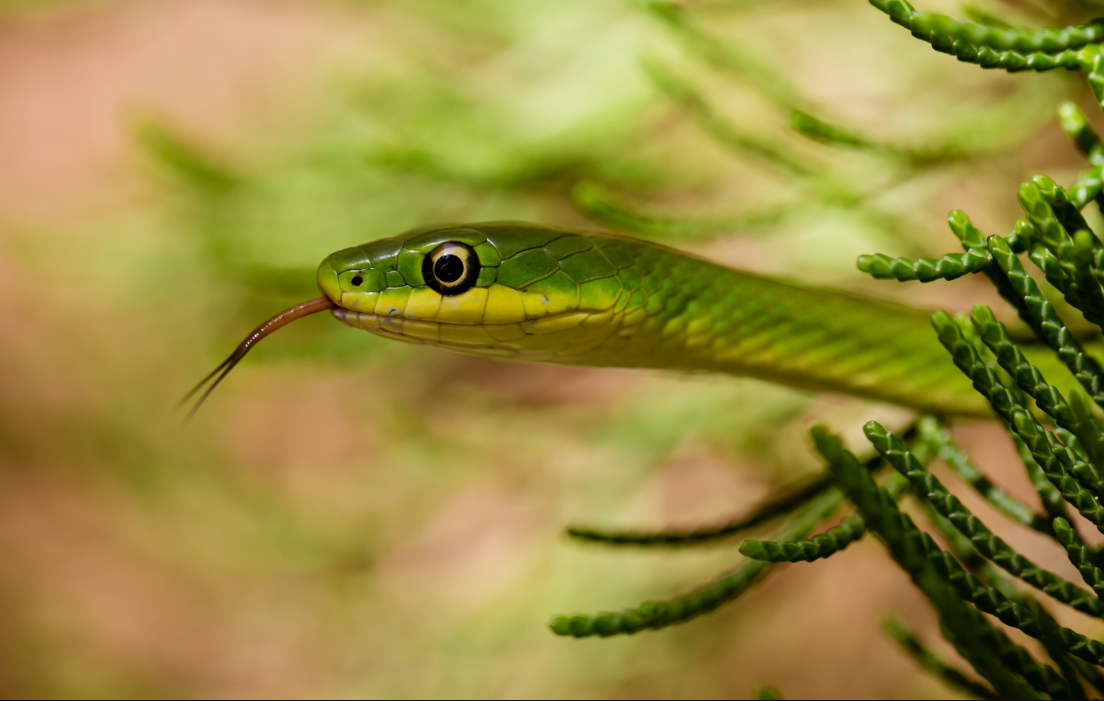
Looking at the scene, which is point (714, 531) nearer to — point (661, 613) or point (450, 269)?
point (661, 613)

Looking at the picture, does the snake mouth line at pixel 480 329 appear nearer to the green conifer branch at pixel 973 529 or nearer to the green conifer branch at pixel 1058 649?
the green conifer branch at pixel 973 529

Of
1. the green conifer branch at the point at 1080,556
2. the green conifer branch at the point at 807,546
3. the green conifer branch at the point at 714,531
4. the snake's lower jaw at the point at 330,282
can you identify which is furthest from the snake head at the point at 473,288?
the green conifer branch at the point at 1080,556

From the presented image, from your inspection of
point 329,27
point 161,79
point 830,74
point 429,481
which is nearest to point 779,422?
point 429,481

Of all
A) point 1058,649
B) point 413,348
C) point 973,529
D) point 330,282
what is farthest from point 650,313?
point 413,348

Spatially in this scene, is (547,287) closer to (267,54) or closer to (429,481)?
(429,481)

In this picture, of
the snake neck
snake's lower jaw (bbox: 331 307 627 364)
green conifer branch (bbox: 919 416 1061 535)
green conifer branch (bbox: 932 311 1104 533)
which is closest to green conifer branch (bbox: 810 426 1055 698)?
green conifer branch (bbox: 932 311 1104 533)

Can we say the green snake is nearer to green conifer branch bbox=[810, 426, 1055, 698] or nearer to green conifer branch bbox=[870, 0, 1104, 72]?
green conifer branch bbox=[870, 0, 1104, 72]
